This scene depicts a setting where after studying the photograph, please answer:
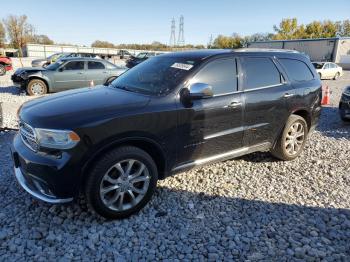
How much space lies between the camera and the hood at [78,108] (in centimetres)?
298

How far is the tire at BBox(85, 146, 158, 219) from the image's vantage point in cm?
304

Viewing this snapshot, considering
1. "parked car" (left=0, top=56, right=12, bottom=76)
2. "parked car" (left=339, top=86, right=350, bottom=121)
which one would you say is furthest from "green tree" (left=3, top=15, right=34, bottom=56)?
"parked car" (left=339, top=86, right=350, bottom=121)

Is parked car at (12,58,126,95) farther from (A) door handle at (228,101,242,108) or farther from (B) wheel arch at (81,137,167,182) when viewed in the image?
(B) wheel arch at (81,137,167,182)

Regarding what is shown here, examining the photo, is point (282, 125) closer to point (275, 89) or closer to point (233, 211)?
point (275, 89)

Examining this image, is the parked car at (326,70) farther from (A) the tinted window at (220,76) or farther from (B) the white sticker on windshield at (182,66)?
(B) the white sticker on windshield at (182,66)

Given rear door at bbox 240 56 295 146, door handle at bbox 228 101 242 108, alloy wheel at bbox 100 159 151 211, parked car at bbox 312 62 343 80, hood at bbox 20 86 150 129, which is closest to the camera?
hood at bbox 20 86 150 129

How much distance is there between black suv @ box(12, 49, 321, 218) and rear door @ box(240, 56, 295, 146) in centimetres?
2

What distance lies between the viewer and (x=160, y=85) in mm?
3746

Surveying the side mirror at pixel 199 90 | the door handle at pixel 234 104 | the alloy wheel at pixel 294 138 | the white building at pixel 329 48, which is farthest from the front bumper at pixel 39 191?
the white building at pixel 329 48

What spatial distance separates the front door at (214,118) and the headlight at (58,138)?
4.00 ft

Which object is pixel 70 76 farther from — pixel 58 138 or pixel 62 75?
pixel 58 138

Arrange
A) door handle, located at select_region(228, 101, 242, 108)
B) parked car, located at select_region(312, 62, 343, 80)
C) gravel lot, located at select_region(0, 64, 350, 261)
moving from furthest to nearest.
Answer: parked car, located at select_region(312, 62, 343, 80) → door handle, located at select_region(228, 101, 242, 108) → gravel lot, located at select_region(0, 64, 350, 261)

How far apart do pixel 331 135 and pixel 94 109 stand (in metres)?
5.58

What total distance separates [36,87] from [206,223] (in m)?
10.3
